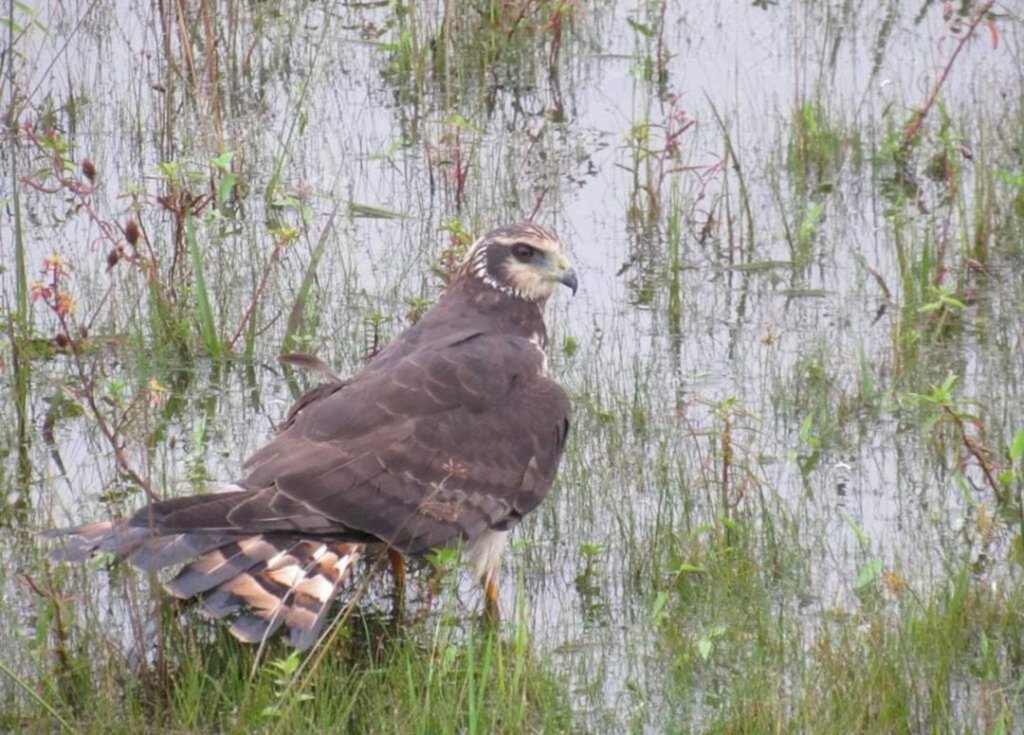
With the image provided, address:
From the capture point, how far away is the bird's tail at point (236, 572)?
16.6 feet

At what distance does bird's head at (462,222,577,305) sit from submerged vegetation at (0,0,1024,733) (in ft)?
1.71

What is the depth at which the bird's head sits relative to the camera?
6.54 m

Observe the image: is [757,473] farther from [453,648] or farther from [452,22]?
[452,22]

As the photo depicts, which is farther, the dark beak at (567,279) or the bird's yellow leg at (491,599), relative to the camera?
the dark beak at (567,279)

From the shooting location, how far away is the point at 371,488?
18.0 feet

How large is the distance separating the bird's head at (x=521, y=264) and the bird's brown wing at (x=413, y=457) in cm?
44

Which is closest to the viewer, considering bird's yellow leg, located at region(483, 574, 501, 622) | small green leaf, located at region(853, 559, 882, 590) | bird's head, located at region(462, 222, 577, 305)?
small green leaf, located at region(853, 559, 882, 590)

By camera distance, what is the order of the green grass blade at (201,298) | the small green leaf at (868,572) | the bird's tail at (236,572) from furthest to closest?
the green grass blade at (201,298)
the small green leaf at (868,572)
the bird's tail at (236,572)

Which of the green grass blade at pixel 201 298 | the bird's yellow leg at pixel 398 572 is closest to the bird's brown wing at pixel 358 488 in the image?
the bird's yellow leg at pixel 398 572

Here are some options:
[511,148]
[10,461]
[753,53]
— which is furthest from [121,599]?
[753,53]

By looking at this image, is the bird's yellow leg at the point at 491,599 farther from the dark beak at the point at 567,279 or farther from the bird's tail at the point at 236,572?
the dark beak at the point at 567,279

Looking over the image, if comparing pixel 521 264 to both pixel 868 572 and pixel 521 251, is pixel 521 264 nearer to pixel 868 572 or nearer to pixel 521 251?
pixel 521 251

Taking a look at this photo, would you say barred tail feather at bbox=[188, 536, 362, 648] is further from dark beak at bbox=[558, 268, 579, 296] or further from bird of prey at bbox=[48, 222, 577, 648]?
dark beak at bbox=[558, 268, 579, 296]

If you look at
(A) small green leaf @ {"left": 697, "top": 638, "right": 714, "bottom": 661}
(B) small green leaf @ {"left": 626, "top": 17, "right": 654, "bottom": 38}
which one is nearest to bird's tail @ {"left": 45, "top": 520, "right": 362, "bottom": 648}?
(A) small green leaf @ {"left": 697, "top": 638, "right": 714, "bottom": 661}
